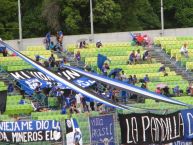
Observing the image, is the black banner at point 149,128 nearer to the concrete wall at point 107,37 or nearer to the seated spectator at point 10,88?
the seated spectator at point 10,88

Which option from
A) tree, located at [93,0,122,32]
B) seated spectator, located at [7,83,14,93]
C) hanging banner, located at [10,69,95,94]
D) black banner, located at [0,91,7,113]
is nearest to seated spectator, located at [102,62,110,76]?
hanging banner, located at [10,69,95,94]

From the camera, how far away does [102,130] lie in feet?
46.4

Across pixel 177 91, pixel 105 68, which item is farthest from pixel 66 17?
pixel 177 91

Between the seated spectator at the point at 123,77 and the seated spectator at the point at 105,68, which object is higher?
the seated spectator at the point at 105,68

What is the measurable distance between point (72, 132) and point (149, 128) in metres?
1.93

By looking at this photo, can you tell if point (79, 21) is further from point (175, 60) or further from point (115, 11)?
point (175, 60)

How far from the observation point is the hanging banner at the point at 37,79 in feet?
72.8

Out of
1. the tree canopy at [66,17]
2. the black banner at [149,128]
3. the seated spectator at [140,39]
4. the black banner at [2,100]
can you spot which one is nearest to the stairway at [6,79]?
the black banner at [2,100]

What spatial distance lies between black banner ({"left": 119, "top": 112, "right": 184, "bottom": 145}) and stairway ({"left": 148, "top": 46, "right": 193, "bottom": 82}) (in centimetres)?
1119

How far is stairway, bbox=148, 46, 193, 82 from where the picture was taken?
26703 mm

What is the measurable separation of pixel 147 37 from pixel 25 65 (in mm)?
7814

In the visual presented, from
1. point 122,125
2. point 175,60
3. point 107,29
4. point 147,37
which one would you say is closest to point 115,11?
point 107,29

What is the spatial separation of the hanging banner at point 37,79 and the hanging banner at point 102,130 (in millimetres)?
7992

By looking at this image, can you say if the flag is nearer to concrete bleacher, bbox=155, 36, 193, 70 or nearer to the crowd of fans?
the crowd of fans
